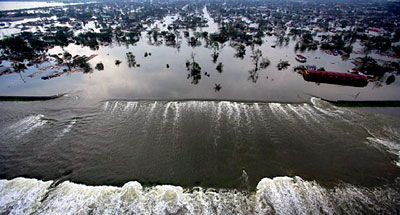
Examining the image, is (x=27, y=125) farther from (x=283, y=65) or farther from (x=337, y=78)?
(x=337, y=78)

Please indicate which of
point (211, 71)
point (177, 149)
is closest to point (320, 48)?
point (211, 71)

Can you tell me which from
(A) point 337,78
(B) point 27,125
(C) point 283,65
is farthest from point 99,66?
(A) point 337,78

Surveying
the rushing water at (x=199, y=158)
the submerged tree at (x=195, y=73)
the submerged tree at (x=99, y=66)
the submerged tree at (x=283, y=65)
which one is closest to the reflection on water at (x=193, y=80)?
the submerged tree at (x=195, y=73)

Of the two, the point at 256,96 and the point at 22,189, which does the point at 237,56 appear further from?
the point at 22,189

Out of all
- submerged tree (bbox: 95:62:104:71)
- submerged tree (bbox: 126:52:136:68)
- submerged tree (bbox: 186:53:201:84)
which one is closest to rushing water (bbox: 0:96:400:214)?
submerged tree (bbox: 186:53:201:84)

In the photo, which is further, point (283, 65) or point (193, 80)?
point (283, 65)
